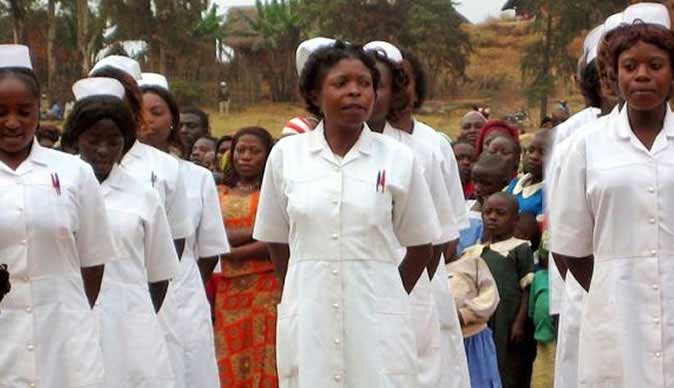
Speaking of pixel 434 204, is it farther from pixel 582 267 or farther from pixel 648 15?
pixel 648 15

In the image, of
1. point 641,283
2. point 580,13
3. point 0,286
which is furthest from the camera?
point 580,13

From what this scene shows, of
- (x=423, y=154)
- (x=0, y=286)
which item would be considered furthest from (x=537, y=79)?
(x=0, y=286)

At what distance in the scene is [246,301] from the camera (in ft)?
32.9

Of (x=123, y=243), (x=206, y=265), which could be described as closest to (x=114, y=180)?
(x=123, y=243)

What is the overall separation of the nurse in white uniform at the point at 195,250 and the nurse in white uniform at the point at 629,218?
3.05 m

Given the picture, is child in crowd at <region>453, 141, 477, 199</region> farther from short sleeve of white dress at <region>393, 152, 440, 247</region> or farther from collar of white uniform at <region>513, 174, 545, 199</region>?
short sleeve of white dress at <region>393, 152, 440, 247</region>

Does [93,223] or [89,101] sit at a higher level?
[89,101]

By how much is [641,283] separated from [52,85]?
152 feet

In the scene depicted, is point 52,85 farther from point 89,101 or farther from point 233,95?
point 89,101

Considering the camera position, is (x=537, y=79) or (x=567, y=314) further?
(x=537, y=79)

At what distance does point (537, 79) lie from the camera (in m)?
47.3

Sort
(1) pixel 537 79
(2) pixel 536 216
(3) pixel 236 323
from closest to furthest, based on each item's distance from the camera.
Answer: (3) pixel 236 323 < (2) pixel 536 216 < (1) pixel 537 79

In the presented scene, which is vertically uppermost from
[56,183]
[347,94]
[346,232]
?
[347,94]

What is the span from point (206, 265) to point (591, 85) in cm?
264
